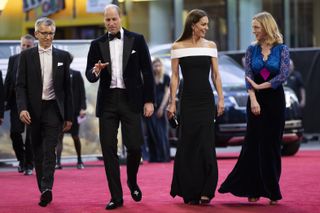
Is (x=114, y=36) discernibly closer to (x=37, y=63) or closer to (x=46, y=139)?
(x=37, y=63)

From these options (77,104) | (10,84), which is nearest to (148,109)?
(10,84)

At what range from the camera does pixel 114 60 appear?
33.7 feet

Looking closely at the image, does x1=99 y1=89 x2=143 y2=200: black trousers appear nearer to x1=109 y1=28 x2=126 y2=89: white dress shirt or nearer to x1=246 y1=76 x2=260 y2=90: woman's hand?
x1=109 y1=28 x2=126 y2=89: white dress shirt

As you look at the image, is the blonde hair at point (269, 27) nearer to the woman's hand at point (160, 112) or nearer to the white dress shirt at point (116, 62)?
the white dress shirt at point (116, 62)

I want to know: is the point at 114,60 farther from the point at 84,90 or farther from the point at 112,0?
the point at 112,0

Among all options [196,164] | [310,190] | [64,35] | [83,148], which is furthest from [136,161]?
[64,35]

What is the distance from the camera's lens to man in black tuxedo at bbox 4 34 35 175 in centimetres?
1537

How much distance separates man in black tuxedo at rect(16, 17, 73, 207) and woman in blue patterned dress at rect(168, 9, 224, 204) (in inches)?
46.2

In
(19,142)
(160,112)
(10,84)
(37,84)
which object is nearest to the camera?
(37,84)

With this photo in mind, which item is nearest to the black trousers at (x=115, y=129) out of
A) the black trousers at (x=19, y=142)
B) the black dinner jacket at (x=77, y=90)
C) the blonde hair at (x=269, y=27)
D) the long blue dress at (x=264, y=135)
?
the long blue dress at (x=264, y=135)

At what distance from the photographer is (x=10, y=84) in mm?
15578

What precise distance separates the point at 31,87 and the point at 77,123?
6.67 m

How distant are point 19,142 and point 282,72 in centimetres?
681

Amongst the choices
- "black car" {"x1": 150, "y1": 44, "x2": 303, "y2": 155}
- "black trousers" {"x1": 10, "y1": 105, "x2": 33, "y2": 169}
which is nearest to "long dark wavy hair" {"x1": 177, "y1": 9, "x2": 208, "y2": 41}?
"black trousers" {"x1": 10, "y1": 105, "x2": 33, "y2": 169}
